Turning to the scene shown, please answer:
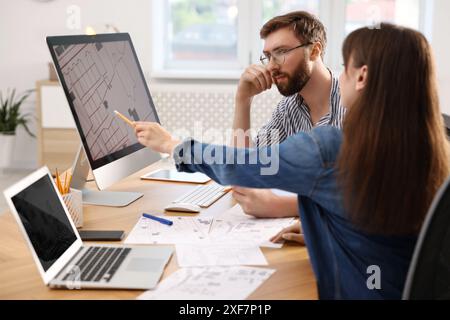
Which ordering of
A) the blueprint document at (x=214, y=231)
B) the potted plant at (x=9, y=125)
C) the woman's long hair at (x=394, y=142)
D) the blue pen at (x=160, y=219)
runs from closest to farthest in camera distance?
the woman's long hair at (x=394, y=142) → the blueprint document at (x=214, y=231) → the blue pen at (x=160, y=219) → the potted plant at (x=9, y=125)

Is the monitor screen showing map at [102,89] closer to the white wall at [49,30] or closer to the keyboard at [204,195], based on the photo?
the keyboard at [204,195]

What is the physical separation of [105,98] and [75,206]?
37 centimetres

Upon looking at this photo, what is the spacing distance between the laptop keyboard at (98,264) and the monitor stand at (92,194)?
406 mm

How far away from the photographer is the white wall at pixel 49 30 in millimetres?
4355

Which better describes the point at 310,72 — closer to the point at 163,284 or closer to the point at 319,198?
the point at 319,198

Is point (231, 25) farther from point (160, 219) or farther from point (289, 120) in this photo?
point (160, 219)

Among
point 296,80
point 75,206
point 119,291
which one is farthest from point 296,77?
point 119,291

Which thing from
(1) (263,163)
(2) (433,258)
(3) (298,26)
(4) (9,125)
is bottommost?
(4) (9,125)

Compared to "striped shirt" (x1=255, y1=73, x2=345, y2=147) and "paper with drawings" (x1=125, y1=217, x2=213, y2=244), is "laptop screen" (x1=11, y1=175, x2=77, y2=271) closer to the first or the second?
"paper with drawings" (x1=125, y1=217, x2=213, y2=244)

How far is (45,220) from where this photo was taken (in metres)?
1.23

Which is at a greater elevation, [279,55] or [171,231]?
[279,55]

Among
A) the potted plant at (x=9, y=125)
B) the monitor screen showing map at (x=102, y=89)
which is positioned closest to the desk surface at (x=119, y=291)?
the monitor screen showing map at (x=102, y=89)

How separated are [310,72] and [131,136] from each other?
68 cm

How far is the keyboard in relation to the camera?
1.75 m
